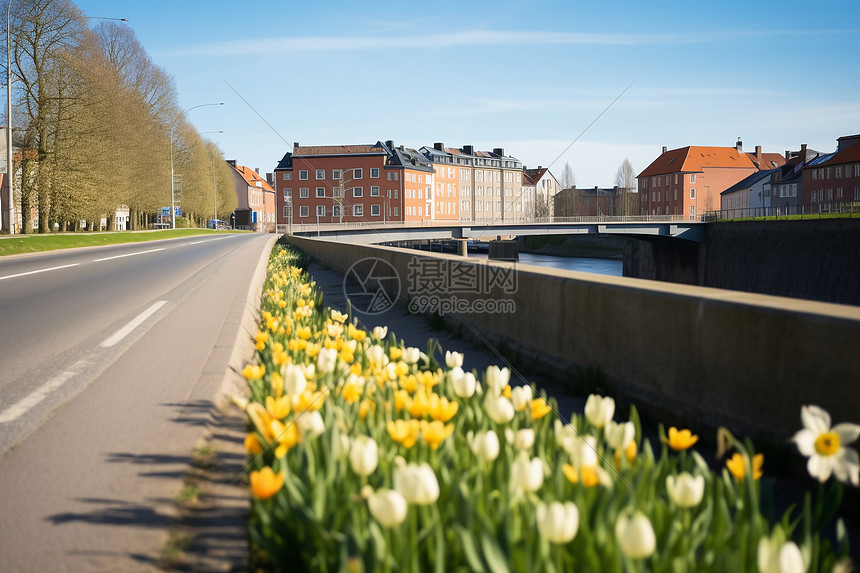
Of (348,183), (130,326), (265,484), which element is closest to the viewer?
(265,484)

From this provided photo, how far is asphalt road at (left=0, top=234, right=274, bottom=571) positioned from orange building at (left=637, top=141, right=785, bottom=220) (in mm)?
125513

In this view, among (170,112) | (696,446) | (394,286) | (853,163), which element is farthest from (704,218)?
(696,446)

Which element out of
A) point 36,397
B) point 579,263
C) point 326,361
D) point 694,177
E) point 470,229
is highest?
point 694,177

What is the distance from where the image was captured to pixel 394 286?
1443cm

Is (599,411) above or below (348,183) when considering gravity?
below

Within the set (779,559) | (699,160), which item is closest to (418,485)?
(779,559)

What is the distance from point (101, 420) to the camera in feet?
15.1

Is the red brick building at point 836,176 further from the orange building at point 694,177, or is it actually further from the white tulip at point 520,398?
the white tulip at point 520,398

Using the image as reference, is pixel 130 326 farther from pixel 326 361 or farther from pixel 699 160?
pixel 699 160

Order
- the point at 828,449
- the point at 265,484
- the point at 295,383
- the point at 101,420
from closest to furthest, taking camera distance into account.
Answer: the point at 265,484
the point at 828,449
the point at 295,383
the point at 101,420

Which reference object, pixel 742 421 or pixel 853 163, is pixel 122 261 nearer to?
pixel 742 421

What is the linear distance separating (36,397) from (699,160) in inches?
5340

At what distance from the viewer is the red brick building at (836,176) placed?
89.6 metres

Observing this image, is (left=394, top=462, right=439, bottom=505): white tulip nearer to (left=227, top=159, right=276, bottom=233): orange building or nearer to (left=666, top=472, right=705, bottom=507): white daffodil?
(left=666, top=472, right=705, bottom=507): white daffodil
